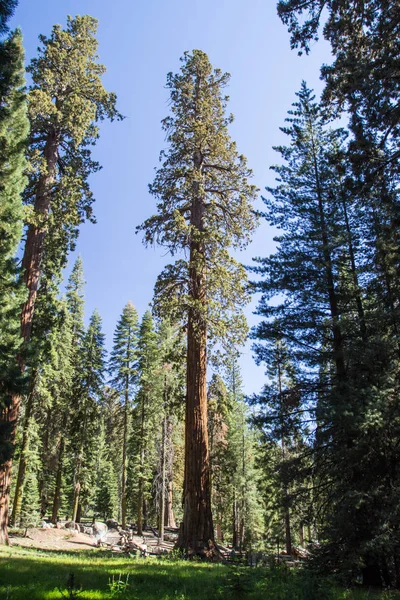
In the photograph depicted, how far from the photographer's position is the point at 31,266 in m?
12.7

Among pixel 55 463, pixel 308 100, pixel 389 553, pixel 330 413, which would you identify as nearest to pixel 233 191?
pixel 308 100

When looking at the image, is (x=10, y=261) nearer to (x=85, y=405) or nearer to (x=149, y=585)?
(x=149, y=585)

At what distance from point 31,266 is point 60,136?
492 centimetres

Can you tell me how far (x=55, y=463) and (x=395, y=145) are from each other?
105 ft

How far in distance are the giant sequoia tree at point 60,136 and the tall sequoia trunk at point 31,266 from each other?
29 mm

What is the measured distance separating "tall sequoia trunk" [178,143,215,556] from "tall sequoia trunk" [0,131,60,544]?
15.0ft

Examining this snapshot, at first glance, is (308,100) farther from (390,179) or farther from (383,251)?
(390,179)

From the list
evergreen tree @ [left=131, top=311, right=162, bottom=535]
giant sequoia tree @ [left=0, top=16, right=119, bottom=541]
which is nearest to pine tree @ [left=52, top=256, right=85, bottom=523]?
evergreen tree @ [left=131, top=311, right=162, bottom=535]

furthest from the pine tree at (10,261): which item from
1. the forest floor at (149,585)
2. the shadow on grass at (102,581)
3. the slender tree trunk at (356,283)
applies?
the slender tree trunk at (356,283)

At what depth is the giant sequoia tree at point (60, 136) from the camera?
12.9m

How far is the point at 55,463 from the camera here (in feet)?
104

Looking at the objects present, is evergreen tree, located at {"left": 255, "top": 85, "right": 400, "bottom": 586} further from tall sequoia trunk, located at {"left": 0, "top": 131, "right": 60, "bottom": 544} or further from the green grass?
tall sequoia trunk, located at {"left": 0, "top": 131, "right": 60, "bottom": 544}

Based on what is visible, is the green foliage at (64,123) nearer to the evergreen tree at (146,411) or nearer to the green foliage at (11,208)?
the green foliage at (11,208)

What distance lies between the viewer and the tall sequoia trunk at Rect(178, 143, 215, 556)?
32.0ft
